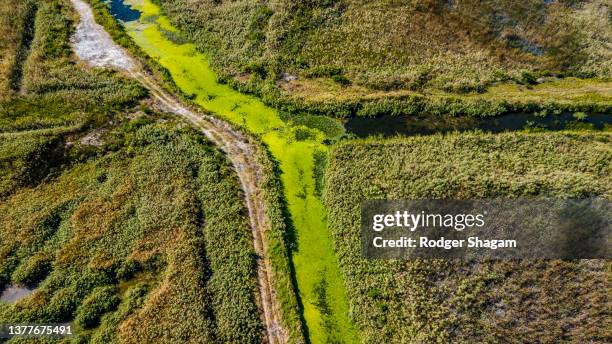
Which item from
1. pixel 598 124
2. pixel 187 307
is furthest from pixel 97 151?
pixel 598 124

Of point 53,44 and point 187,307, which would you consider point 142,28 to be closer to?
point 53,44

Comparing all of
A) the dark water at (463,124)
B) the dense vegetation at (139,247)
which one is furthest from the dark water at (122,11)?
the dark water at (463,124)

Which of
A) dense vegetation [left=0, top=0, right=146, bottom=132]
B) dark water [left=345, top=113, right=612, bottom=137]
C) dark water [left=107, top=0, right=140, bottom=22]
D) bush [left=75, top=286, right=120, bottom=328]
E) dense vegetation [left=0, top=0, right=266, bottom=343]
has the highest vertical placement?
dark water [left=107, top=0, right=140, bottom=22]

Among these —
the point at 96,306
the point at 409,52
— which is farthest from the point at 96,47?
the point at 409,52

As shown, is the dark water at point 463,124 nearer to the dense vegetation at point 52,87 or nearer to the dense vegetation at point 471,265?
the dense vegetation at point 471,265

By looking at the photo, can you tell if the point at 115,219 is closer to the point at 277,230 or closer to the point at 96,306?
the point at 96,306

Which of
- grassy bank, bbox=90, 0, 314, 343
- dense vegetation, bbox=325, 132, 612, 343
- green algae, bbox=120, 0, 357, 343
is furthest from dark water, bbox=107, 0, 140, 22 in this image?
dense vegetation, bbox=325, 132, 612, 343

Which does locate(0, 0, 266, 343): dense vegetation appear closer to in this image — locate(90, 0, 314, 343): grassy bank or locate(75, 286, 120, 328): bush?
locate(75, 286, 120, 328): bush
